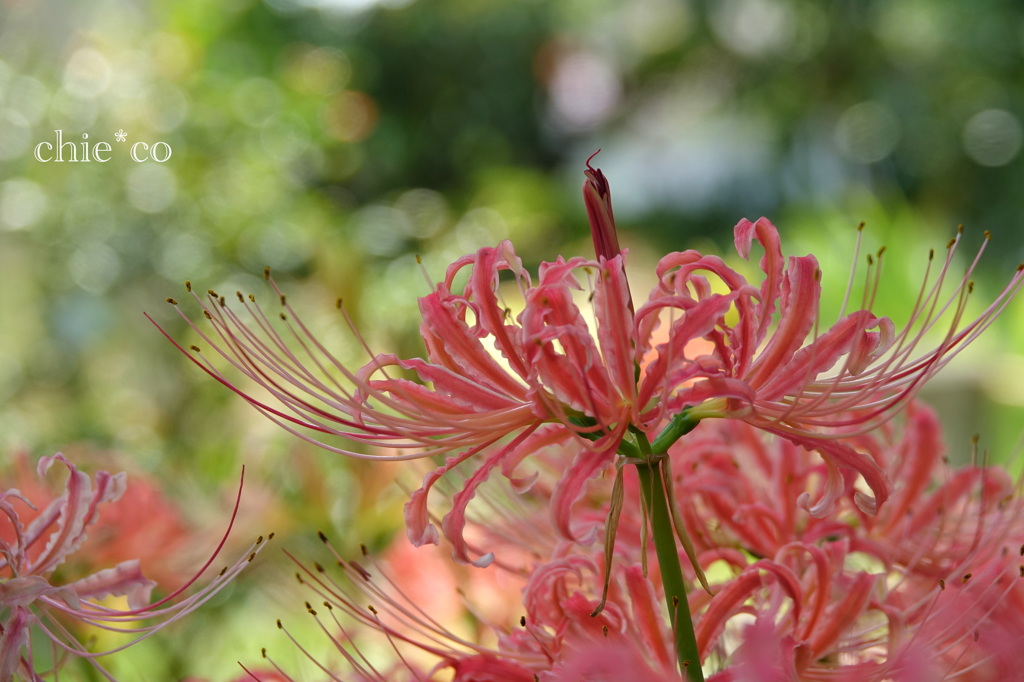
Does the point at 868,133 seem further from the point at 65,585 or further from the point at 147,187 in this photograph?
the point at 65,585

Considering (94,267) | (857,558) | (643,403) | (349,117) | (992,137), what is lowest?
(857,558)

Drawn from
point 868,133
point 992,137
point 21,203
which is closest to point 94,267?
point 21,203

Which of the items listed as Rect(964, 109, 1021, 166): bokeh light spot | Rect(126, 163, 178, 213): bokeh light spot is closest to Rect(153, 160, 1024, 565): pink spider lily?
Rect(126, 163, 178, 213): bokeh light spot

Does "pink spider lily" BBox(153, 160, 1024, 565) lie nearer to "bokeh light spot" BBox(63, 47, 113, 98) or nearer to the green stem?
the green stem

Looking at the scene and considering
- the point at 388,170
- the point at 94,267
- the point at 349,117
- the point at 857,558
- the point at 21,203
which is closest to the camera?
the point at 857,558

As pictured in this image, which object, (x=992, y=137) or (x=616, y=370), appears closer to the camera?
(x=616, y=370)

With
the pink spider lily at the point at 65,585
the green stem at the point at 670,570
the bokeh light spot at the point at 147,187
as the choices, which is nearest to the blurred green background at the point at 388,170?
the bokeh light spot at the point at 147,187

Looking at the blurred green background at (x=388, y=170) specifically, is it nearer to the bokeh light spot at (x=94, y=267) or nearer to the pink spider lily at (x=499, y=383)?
the bokeh light spot at (x=94, y=267)
